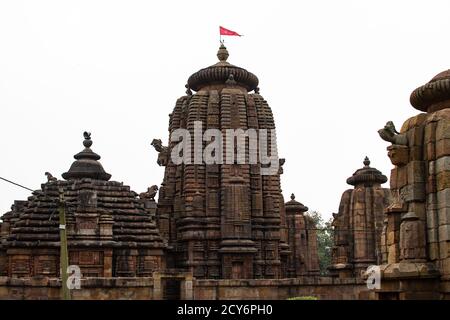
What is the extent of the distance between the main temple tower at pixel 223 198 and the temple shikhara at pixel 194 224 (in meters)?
0.06

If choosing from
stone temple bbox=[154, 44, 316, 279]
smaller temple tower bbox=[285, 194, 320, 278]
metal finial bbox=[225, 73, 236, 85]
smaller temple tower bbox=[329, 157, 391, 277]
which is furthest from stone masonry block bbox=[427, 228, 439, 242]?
smaller temple tower bbox=[285, 194, 320, 278]

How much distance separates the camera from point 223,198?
36094mm

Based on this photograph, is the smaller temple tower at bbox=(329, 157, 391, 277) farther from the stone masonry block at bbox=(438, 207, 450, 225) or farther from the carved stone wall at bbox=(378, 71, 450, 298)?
the stone masonry block at bbox=(438, 207, 450, 225)

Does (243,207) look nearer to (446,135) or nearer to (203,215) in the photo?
(203,215)

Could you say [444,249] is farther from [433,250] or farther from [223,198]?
[223,198]

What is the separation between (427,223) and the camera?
11.7m

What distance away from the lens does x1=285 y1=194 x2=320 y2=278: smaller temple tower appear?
46.6 metres

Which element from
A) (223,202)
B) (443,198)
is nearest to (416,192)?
(443,198)

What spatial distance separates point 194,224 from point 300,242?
13420 mm

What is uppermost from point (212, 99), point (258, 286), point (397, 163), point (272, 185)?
point (212, 99)

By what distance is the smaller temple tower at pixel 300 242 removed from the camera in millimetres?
46625

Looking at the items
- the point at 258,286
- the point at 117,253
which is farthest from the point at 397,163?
the point at 117,253
